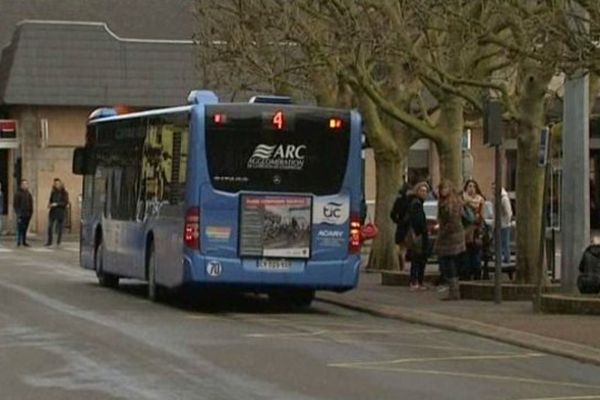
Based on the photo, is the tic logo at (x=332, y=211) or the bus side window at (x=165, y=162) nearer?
the tic logo at (x=332, y=211)

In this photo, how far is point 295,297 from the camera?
24.0 metres

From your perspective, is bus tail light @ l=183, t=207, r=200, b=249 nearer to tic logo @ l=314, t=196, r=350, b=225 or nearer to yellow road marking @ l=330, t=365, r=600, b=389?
tic logo @ l=314, t=196, r=350, b=225

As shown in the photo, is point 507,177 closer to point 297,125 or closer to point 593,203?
point 593,203

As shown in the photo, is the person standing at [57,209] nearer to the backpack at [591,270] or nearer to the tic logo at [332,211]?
the tic logo at [332,211]

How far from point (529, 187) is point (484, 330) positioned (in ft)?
16.9

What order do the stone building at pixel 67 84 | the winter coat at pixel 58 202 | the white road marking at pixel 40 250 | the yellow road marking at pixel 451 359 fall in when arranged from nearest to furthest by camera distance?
the yellow road marking at pixel 451 359
the white road marking at pixel 40 250
the winter coat at pixel 58 202
the stone building at pixel 67 84

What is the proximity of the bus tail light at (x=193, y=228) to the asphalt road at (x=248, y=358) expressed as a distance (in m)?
0.98

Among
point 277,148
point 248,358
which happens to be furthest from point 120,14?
point 248,358

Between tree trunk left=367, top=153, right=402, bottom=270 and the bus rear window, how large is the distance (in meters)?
8.49

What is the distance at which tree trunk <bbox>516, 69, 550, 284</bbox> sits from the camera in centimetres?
2373

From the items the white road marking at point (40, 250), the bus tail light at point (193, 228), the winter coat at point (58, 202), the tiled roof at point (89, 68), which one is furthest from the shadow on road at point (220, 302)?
the tiled roof at point (89, 68)

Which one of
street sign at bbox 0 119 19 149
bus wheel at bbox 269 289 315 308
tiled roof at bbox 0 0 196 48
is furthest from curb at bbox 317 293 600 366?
tiled roof at bbox 0 0 196 48

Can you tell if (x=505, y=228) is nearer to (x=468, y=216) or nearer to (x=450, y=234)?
(x=468, y=216)

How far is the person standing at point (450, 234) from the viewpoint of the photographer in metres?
23.6
